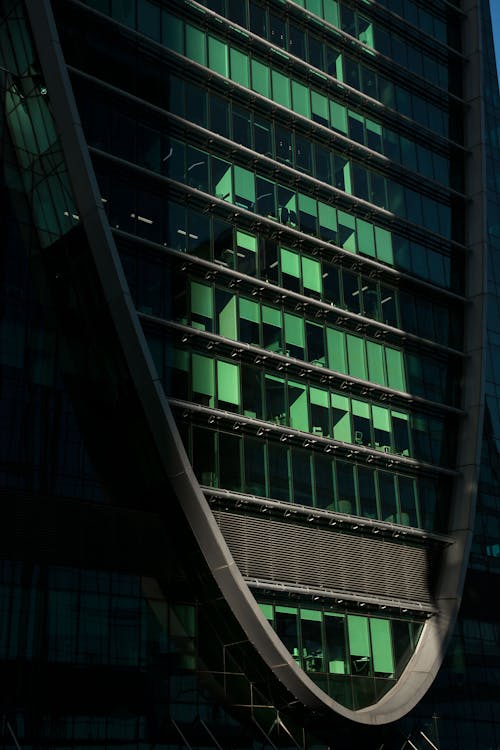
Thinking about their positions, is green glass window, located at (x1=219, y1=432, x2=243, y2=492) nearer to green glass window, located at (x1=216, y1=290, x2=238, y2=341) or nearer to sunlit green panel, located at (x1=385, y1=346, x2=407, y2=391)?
green glass window, located at (x1=216, y1=290, x2=238, y2=341)

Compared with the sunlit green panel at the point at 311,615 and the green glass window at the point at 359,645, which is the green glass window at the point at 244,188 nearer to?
the sunlit green panel at the point at 311,615

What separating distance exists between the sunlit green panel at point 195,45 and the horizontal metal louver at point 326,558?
59.2ft

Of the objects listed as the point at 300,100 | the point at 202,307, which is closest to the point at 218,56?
the point at 300,100

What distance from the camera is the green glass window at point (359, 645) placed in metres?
39.7

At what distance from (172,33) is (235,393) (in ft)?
47.1

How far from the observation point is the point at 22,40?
Answer: 38.2m

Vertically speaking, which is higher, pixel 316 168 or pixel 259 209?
pixel 316 168

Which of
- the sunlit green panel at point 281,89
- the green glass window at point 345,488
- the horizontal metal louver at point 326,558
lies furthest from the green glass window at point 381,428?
the sunlit green panel at point 281,89

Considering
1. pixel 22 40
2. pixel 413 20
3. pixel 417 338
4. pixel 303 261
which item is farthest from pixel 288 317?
pixel 413 20

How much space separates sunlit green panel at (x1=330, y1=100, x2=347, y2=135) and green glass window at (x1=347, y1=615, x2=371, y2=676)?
21.1m

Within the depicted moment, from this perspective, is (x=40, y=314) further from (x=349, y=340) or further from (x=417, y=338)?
(x=417, y=338)

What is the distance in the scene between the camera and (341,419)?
43.1 m

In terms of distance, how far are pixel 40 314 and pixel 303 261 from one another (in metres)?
12.2

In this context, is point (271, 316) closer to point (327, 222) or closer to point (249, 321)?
point (249, 321)
